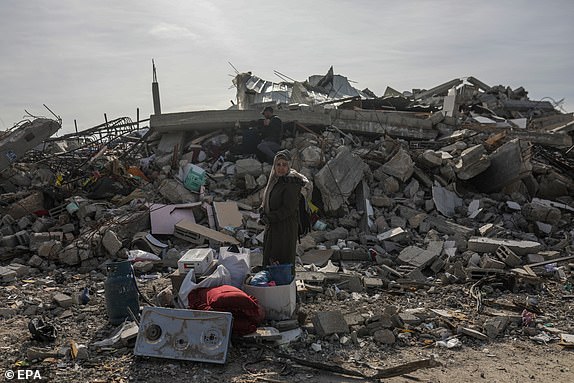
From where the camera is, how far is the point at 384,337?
15.1ft

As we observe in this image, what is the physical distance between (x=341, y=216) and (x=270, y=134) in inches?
91.2

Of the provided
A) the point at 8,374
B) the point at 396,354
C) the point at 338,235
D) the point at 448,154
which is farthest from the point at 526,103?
the point at 8,374

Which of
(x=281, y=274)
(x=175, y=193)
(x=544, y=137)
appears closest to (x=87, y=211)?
(x=175, y=193)

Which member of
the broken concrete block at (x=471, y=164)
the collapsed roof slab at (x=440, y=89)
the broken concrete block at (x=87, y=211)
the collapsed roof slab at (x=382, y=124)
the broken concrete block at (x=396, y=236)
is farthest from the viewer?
the collapsed roof slab at (x=440, y=89)

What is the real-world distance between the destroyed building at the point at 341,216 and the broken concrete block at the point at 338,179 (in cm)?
3

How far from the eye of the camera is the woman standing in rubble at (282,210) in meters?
4.95

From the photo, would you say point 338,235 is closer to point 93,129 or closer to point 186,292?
point 186,292

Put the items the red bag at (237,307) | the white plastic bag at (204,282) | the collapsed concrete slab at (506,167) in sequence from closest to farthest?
the red bag at (237,307)
the white plastic bag at (204,282)
the collapsed concrete slab at (506,167)

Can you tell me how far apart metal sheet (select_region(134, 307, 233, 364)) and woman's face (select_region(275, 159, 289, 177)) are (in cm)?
156

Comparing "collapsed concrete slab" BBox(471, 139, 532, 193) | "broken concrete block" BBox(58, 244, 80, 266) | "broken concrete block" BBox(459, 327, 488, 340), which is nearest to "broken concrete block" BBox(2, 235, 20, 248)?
"broken concrete block" BBox(58, 244, 80, 266)

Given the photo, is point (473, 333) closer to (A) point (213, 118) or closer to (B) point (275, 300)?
(B) point (275, 300)

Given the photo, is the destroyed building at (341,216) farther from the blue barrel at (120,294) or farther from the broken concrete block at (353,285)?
the blue barrel at (120,294)

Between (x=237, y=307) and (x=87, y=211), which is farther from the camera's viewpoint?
(x=87, y=211)

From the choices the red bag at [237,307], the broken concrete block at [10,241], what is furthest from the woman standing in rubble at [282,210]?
the broken concrete block at [10,241]
